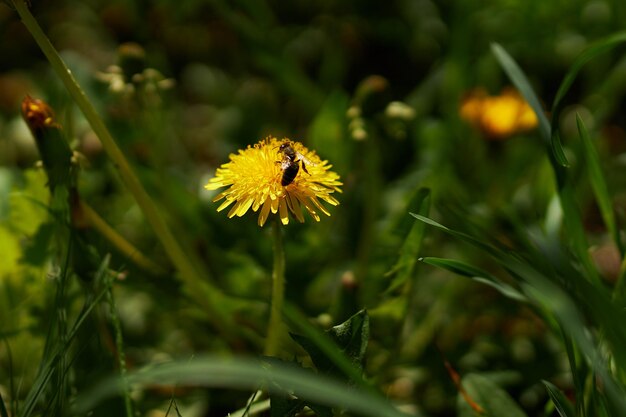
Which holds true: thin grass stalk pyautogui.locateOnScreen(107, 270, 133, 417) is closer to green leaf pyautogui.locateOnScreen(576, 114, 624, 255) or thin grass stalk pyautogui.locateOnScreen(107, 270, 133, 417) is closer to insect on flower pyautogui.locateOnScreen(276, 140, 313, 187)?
insect on flower pyautogui.locateOnScreen(276, 140, 313, 187)

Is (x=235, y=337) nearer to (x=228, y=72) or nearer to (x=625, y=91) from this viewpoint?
(x=228, y=72)

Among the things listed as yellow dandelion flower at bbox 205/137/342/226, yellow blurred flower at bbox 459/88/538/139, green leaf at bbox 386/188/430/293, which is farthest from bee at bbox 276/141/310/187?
yellow blurred flower at bbox 459/88/538/139

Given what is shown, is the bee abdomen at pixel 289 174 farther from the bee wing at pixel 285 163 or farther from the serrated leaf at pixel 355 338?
the serrated leaf at pixel 355 338

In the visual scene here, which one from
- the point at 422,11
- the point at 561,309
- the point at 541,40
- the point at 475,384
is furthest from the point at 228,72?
the point at 561,309

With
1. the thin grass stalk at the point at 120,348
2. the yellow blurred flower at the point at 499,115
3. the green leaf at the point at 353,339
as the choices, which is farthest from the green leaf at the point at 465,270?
the yellow blurred flower at the point at 499,115

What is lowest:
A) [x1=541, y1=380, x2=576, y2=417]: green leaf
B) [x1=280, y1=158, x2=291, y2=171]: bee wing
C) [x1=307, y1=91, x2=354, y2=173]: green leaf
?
[x1=541, y1=380, x2=576, y2=417]: green leaf

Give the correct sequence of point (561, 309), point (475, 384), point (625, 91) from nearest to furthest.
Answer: point (561, 309), point (475, 384), point (625, 91)
